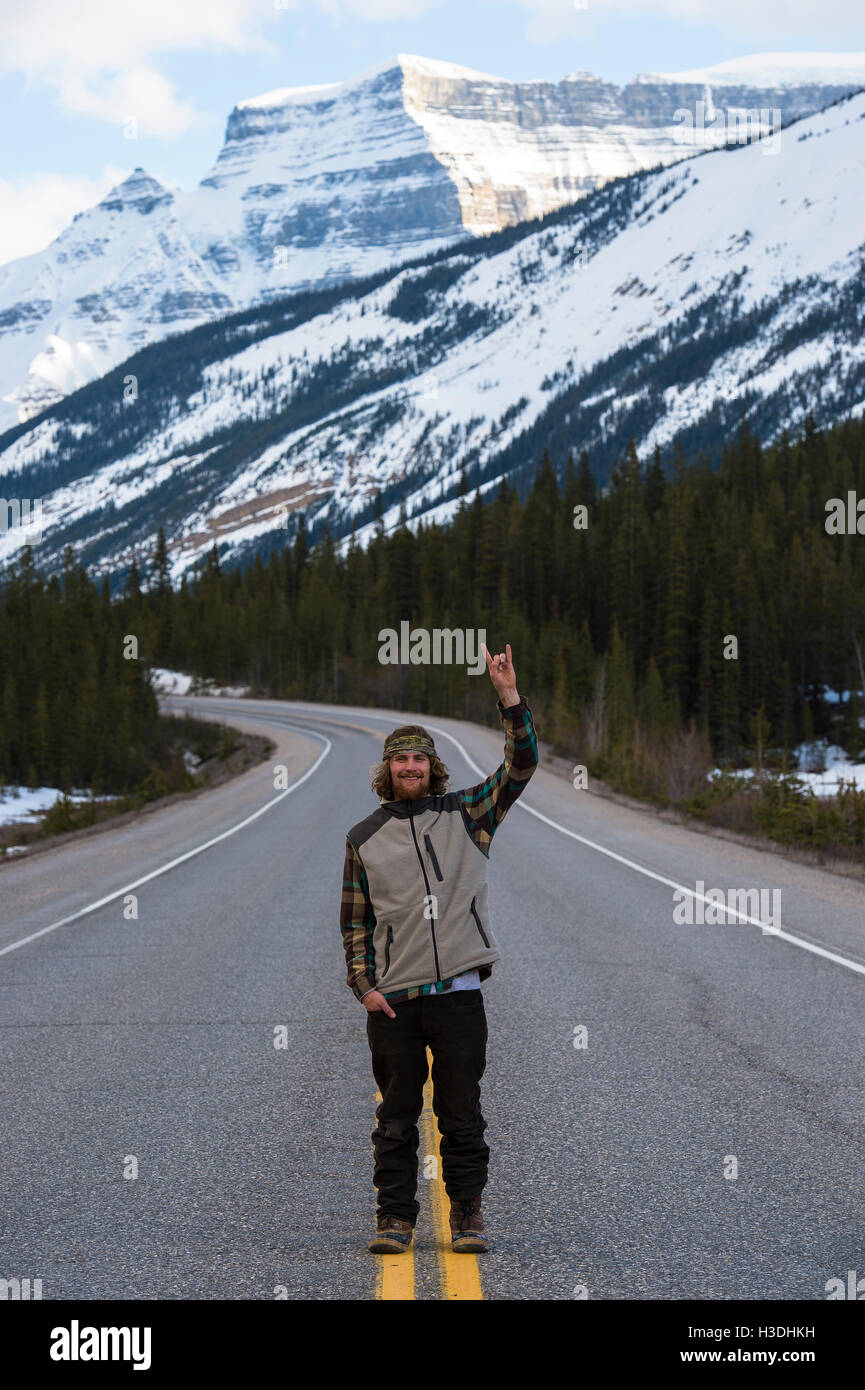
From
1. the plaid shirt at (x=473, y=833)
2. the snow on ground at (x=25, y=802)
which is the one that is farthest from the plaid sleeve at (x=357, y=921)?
the snow on ground at (x=25, y=802)

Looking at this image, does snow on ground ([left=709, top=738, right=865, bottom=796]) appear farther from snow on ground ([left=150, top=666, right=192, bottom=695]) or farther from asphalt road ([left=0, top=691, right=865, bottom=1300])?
snow on ground ([left=150, top=666, right=192, bottom=695])

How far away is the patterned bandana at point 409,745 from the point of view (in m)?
4.79

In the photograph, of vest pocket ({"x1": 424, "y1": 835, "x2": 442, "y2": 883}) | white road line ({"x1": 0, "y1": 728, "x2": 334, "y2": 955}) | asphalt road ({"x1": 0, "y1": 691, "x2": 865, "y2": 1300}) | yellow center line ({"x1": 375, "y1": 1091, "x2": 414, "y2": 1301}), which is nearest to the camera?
yellow center line ({"x1": 375, "y1": 1091, "x2": 414, "y2": 1301})

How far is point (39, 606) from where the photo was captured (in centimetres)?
7150

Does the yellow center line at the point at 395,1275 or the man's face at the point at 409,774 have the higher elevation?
the man's face at the point at 409,774

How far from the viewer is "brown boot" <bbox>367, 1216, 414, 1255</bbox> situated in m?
4.47

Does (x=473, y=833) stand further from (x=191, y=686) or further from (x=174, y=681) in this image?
(x=174, y=681)

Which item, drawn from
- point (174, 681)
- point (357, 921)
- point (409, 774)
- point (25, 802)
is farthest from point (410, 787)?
point (174, 681)

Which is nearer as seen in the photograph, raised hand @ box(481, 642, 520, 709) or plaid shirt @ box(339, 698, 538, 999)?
plaid shirt @ box(339, 698, 538, 999)

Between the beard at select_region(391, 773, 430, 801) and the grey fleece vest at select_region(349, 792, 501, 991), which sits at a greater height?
the beard at select_region(391, 773, 430, 801)

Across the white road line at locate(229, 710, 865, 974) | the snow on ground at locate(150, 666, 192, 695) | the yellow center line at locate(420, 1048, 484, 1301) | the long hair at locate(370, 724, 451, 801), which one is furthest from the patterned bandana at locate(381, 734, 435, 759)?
the snow on ground at locate(150, 666, 192, 695)

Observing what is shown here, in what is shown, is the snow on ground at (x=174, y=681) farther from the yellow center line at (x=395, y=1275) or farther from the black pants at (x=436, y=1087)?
the yellow center line at (x=395, y=1275)

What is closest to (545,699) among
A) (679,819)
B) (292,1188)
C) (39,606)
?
(39,606)

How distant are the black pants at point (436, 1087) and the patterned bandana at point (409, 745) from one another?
2.90 feet
